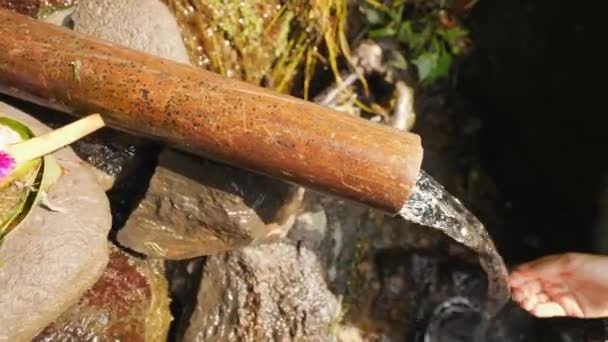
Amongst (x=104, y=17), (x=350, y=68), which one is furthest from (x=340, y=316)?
(x=104, y=17)

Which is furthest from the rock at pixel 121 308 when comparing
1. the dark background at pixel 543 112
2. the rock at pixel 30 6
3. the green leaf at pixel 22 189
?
the dark background at pixel 543 112

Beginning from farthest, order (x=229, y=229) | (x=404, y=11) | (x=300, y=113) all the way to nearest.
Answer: (x=404, y=11) → (x=229, y=229) → (x=300, y=113)

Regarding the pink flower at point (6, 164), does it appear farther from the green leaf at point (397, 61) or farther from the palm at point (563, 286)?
the palm at point (563, 286)

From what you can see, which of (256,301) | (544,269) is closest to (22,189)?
(256,301)

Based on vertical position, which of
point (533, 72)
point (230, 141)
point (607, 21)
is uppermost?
point (607, 21)

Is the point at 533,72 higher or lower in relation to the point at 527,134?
higher

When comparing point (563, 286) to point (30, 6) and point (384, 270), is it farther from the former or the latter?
point (30, 6)

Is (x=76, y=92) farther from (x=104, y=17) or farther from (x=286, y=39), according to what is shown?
(x=286, y=39)
